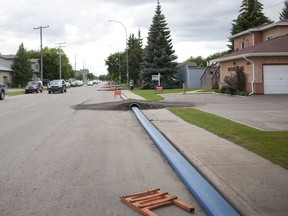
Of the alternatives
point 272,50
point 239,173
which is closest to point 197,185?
point 239,173

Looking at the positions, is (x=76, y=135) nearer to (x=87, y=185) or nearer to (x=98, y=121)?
(x=98, y=121)

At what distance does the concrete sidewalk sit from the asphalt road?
0.58 metres

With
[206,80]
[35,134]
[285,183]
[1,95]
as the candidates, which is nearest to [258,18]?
[206,80]

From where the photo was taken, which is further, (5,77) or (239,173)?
(5,77)

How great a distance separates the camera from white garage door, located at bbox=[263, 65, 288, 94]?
30.3m

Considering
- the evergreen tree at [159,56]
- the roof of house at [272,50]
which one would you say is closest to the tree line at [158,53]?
the evergreen tree at [159,56]

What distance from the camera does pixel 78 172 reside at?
7.44 m

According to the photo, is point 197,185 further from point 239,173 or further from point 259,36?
point 259,36

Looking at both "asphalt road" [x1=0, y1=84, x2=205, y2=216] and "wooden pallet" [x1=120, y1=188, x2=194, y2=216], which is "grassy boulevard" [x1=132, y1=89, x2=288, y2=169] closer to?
"asphalt road" [x1=0, y1=84, x2=205, y2=216]

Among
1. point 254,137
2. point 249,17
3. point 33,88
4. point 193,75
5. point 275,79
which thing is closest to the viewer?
point 254,137

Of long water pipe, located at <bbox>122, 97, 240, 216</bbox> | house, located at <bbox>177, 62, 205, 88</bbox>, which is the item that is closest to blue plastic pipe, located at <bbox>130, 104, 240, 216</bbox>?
long water pipe, located at <bbox>122, 97, 240, 216</bbox>

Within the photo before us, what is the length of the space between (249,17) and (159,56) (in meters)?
16.8

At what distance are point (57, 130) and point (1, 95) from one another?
23679 millimetres

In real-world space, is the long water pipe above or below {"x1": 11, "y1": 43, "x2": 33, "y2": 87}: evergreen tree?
below
